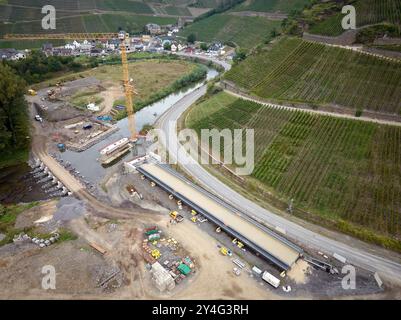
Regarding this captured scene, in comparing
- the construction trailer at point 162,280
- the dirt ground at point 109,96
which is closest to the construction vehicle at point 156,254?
the construction trailer at point 162,280

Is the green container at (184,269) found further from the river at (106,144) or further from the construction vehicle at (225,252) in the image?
the river at (106,144)

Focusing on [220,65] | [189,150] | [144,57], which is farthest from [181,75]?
[189,150]

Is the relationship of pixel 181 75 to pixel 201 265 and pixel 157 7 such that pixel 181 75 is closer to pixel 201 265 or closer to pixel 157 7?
pixel 201 265

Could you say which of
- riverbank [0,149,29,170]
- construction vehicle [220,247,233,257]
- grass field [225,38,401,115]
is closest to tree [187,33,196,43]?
grass field [225,38,401,115]

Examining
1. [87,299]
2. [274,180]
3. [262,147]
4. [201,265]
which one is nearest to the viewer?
[87,299]

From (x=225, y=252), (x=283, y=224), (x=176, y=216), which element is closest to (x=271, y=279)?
(x=225, y=252)

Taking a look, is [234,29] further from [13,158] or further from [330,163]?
[13,158]
